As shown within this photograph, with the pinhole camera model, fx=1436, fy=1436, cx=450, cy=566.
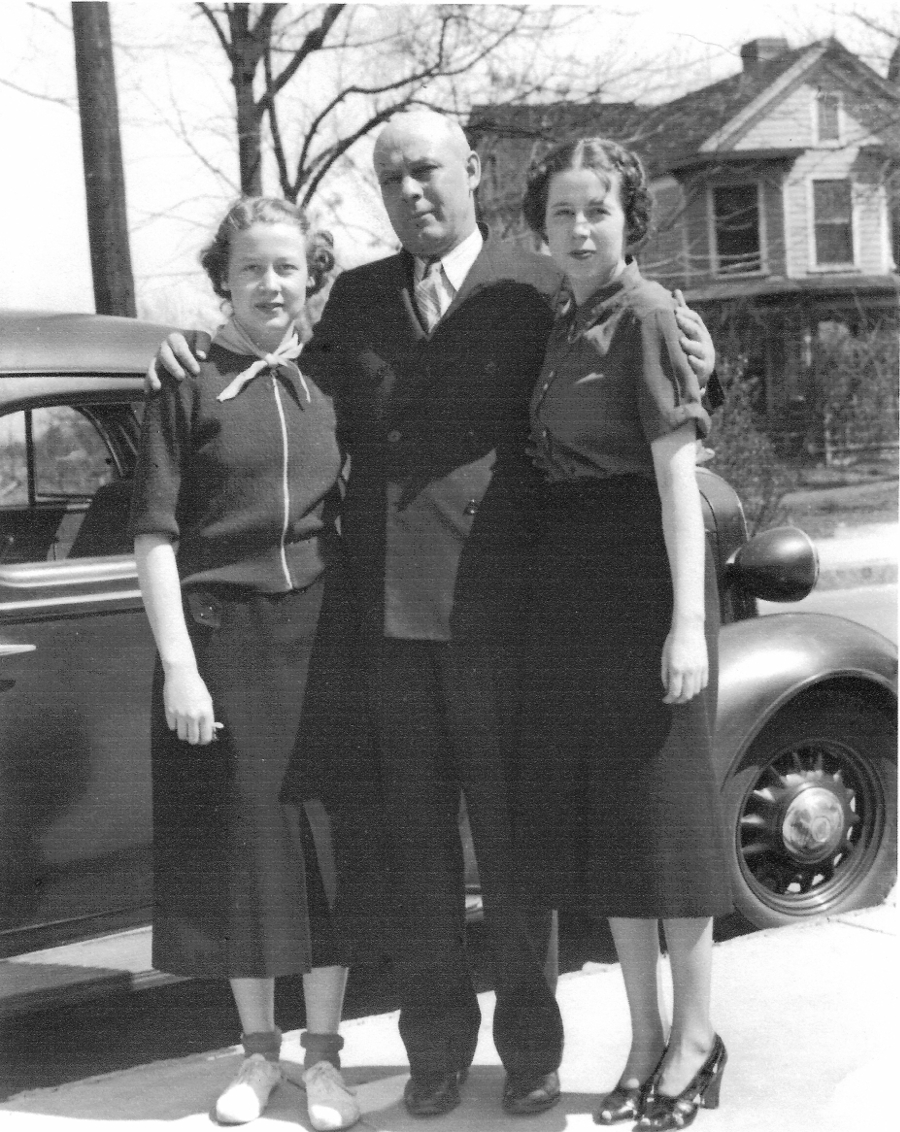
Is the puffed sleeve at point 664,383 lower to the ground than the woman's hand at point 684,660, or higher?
higher

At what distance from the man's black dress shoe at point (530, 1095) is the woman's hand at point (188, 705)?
0.89 m

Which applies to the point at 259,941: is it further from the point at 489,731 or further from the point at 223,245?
the point at 223,245

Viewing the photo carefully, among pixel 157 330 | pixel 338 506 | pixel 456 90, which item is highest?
pixel 456 90

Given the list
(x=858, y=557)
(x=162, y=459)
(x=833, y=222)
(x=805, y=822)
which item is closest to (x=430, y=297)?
(x=162, y=459)

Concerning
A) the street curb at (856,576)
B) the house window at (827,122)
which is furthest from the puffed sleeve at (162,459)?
the street curb at (856,576)

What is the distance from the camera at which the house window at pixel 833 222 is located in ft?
30.5

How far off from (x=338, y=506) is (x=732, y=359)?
11.3 metres

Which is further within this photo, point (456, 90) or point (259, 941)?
point (456, 90)

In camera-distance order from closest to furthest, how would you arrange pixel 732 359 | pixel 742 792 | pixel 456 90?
pixel 742 792, pixel 456 90, pixel 732 359

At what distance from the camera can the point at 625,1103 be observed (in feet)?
8.87

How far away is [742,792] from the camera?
3656 millimetres

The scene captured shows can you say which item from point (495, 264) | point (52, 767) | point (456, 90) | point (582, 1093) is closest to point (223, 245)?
point (495, 264)

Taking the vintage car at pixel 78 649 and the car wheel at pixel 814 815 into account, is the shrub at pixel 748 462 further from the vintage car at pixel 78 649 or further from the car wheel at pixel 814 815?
the vintage car at pixel 78 649

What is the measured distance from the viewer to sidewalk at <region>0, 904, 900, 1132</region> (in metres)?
2.74
